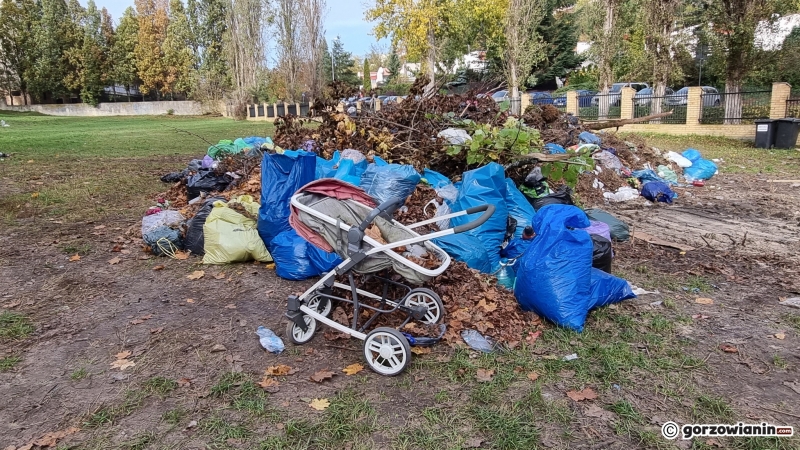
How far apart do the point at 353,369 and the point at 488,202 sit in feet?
6.98

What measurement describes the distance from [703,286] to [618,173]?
466cm

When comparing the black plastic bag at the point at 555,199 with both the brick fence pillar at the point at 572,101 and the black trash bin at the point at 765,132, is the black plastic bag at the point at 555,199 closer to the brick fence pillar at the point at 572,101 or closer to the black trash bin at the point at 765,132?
the black trash bin at the point at 765,132

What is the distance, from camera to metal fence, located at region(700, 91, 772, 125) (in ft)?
52.9

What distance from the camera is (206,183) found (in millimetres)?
6680

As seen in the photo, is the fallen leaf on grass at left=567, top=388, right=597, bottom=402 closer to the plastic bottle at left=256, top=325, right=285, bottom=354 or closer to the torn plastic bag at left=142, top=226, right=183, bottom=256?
the plastic bottle at left=256, top=325, right=285, bottom=354

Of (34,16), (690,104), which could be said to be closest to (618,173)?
(690,104)

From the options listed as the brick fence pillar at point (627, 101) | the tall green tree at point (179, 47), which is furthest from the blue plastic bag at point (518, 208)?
the tall green tree at point (179, 47)

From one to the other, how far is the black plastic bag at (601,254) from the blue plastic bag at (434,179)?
6.04 feet

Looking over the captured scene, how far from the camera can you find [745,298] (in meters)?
4.12

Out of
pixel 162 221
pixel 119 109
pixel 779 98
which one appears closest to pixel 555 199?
pixel 162 221

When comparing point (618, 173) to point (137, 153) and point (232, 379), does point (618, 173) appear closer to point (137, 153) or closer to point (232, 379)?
point (232, 379)

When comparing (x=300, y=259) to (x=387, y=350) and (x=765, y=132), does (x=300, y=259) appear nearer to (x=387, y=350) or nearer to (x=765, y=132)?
(x=387, y=350)

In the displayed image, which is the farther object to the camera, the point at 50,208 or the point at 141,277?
the point at 50,208

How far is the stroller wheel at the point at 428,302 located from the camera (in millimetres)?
3572
